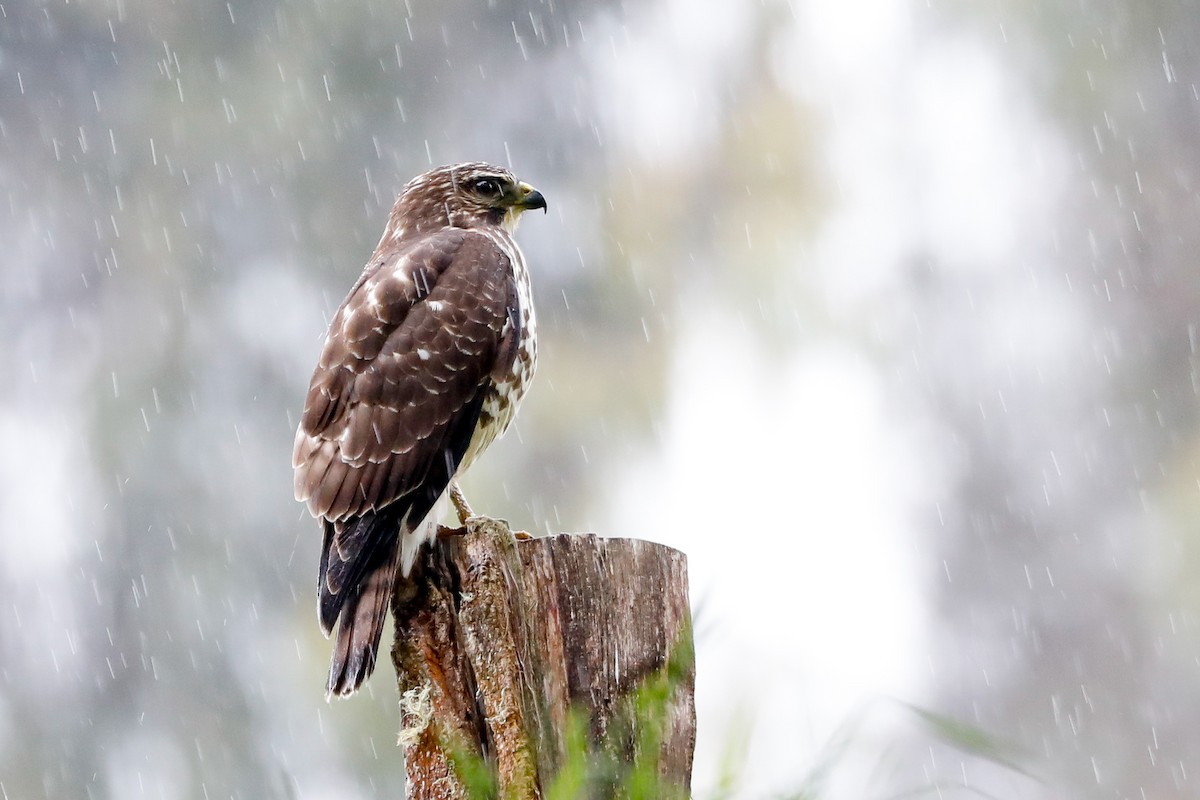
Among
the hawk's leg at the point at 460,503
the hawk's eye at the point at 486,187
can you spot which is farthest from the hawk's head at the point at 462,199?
the hawk's leg at the point at 460,503

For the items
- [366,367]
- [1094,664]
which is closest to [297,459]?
[366,367]

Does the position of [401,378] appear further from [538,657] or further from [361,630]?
[538,657]

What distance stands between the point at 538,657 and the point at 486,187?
7.76ft

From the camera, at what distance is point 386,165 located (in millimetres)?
A: 10711

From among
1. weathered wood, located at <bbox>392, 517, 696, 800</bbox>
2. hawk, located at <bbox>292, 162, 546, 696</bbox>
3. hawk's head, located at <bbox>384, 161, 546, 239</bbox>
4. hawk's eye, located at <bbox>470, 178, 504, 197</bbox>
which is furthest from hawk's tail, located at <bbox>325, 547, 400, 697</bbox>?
hawk's eye, located at <bbox>470, 178, 504, 197</bbox>

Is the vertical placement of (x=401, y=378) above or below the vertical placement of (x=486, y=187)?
below

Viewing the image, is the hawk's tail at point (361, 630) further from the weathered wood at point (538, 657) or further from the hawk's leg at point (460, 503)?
the hawk's leg at point (460, 503)

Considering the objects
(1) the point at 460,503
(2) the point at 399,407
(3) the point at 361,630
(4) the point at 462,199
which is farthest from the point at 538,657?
(4) the point at 462,199

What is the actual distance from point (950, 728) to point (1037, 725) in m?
9.30

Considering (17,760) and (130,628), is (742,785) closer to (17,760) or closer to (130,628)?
(130,628)

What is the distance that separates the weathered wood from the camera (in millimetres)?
2268

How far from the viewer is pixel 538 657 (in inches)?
92.3

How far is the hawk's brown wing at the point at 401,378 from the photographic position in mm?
3148

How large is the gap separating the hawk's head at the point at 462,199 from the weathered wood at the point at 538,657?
195 centimetres
